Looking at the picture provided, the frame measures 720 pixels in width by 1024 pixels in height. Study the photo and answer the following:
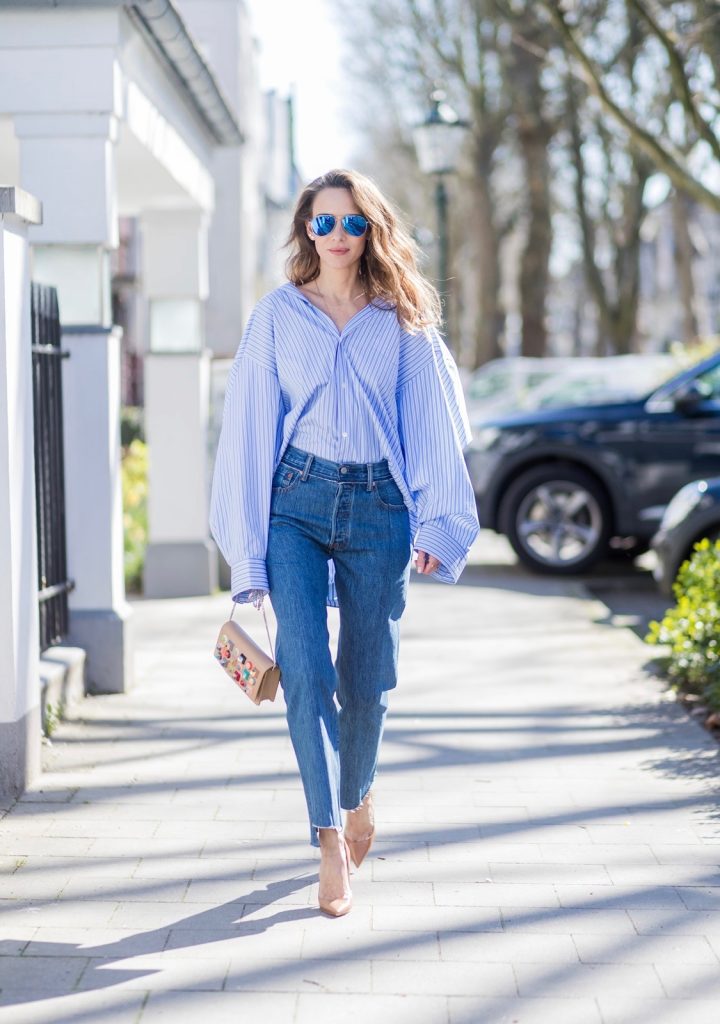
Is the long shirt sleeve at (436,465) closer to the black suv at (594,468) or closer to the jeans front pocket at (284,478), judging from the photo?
the jeans front pocket at (284,478)

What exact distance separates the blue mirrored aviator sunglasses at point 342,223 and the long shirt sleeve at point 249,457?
10.0 inches

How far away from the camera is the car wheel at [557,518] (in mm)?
11164

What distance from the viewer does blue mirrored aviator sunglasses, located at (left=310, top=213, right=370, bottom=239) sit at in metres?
4.04

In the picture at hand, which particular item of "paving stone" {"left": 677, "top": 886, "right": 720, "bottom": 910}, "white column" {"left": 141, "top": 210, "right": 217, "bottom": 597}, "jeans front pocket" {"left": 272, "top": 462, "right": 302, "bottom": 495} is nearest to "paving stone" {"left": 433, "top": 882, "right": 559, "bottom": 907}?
"paving stone" {"left": 677, "top": 886, "right": 720, "bottom": 910}

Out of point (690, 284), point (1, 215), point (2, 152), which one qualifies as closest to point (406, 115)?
point (690, 284)

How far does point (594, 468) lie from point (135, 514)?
336cm

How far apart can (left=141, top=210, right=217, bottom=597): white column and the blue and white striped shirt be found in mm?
6265

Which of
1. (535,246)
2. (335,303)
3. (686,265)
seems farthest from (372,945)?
(686,265)

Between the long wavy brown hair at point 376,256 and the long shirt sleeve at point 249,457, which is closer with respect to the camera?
the long shirt sleeve at point 249,457

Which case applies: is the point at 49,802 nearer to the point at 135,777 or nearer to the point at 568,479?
the point at 135,777

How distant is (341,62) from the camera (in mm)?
32938

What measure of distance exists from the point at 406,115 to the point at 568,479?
24.5 meters

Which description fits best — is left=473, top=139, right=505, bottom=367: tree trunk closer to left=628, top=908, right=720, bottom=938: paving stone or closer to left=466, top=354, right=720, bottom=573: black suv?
left=466, top=354, right=720, bottom=573: black suv

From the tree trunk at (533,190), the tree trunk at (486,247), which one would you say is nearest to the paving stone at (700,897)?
the tree trunk at (533,190)
